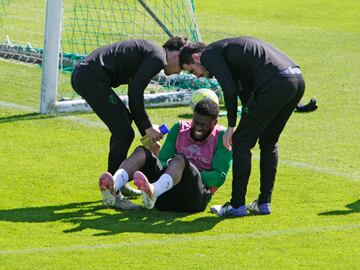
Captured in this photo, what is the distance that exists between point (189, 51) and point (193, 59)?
0.09m

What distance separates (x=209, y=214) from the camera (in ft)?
34.1

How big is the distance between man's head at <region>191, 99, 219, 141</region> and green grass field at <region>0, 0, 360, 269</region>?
74 centimetres

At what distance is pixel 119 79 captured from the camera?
1086cm

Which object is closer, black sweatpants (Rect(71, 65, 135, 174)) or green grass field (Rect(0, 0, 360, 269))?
green grass field (Rect(0, 0, 360, 269))

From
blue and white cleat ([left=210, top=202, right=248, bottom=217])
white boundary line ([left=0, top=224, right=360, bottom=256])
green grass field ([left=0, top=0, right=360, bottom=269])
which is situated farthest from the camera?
blue and white cleat ([left=210, top=202, right=248, bottom=217])

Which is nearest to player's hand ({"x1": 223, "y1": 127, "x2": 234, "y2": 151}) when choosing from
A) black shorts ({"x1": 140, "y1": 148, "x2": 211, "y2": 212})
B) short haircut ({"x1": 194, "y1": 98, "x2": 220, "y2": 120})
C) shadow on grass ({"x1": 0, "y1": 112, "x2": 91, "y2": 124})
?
short haircut ({"x1": 194, "y1": 98, "x2": 220, "y2": 120})

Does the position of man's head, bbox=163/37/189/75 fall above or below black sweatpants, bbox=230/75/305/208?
above

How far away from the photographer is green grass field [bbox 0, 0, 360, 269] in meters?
8.98

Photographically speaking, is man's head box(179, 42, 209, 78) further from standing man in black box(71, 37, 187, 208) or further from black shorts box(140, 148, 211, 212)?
black shorts box(140, 148, 211, 212)

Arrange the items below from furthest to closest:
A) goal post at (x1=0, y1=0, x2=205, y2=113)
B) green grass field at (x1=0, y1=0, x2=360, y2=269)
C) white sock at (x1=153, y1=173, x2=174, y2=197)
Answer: goal post at (x1=0, y1=0, x2=205, y2=113) → white sock at (x1=153, y1=173, x2=174, y2=197) → green grass field at (x1=0, y1=0, x2=360, y2=269)

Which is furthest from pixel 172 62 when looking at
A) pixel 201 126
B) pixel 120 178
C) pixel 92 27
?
pixel 92 27

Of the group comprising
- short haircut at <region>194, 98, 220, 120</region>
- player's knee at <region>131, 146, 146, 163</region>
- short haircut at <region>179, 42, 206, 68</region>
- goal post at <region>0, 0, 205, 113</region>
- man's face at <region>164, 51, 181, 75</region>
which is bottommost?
goal post at <region>0, 0, 205, 113</region>

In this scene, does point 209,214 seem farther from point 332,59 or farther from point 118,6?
point 118,6

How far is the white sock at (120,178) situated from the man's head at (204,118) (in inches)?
29.5
